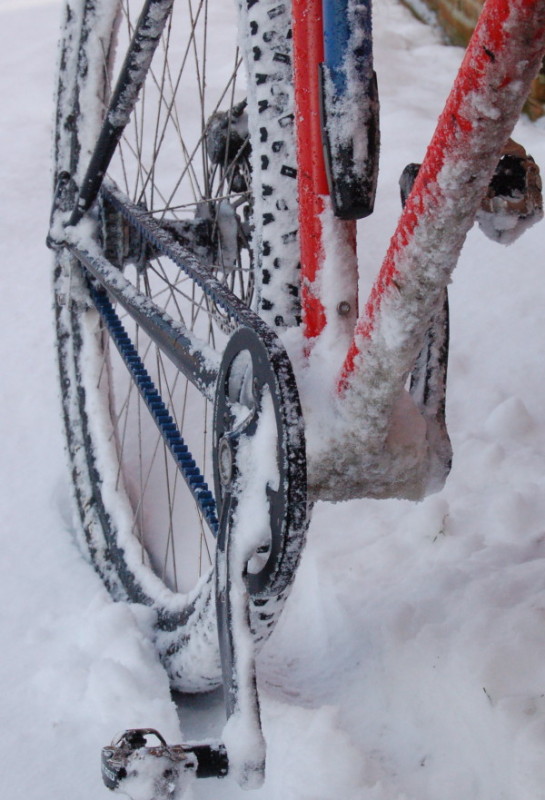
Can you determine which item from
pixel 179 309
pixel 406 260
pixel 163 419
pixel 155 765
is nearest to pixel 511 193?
pixel 406 260

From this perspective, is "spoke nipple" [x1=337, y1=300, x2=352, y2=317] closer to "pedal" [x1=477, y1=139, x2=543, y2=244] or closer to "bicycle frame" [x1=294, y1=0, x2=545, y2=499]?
"bicycle frame" [x1=294, y1=0, x2=545, y2=499]

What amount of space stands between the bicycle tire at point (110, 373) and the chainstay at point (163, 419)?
0.27ft

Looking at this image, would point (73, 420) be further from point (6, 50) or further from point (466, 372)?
point (6, 50)

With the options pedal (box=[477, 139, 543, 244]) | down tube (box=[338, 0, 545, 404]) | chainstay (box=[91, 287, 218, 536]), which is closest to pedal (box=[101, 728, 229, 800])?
chainstay (box=[91, 287, 218, 536])

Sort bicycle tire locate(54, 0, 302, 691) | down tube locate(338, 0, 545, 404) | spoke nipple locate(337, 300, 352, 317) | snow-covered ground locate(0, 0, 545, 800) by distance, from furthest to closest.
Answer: bicycle tire locate(54, 0, 302, 691)
snow-covered ground locate(0, 0, 545, 800)
spoke nipple locate(337, 300, 352, 317)
down tube locate(338, 0, 545, 404)

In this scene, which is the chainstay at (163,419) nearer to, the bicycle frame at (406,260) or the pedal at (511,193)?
the bicycle frame at (406,260)

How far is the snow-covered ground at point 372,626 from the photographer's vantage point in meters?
1.13

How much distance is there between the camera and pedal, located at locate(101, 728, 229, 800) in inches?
32.5

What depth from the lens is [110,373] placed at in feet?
5.60

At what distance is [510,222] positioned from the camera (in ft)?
3.05

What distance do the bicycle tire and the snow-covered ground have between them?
0.21 ft

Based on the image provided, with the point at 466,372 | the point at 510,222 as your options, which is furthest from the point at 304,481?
the point at 466,372

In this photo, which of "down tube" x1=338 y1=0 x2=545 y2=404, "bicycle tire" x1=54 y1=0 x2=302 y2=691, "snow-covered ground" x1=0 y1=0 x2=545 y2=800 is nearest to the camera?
"down tube" x1=338 y1=0 x2=545 y2=404

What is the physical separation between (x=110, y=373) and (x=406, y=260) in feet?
3.23
